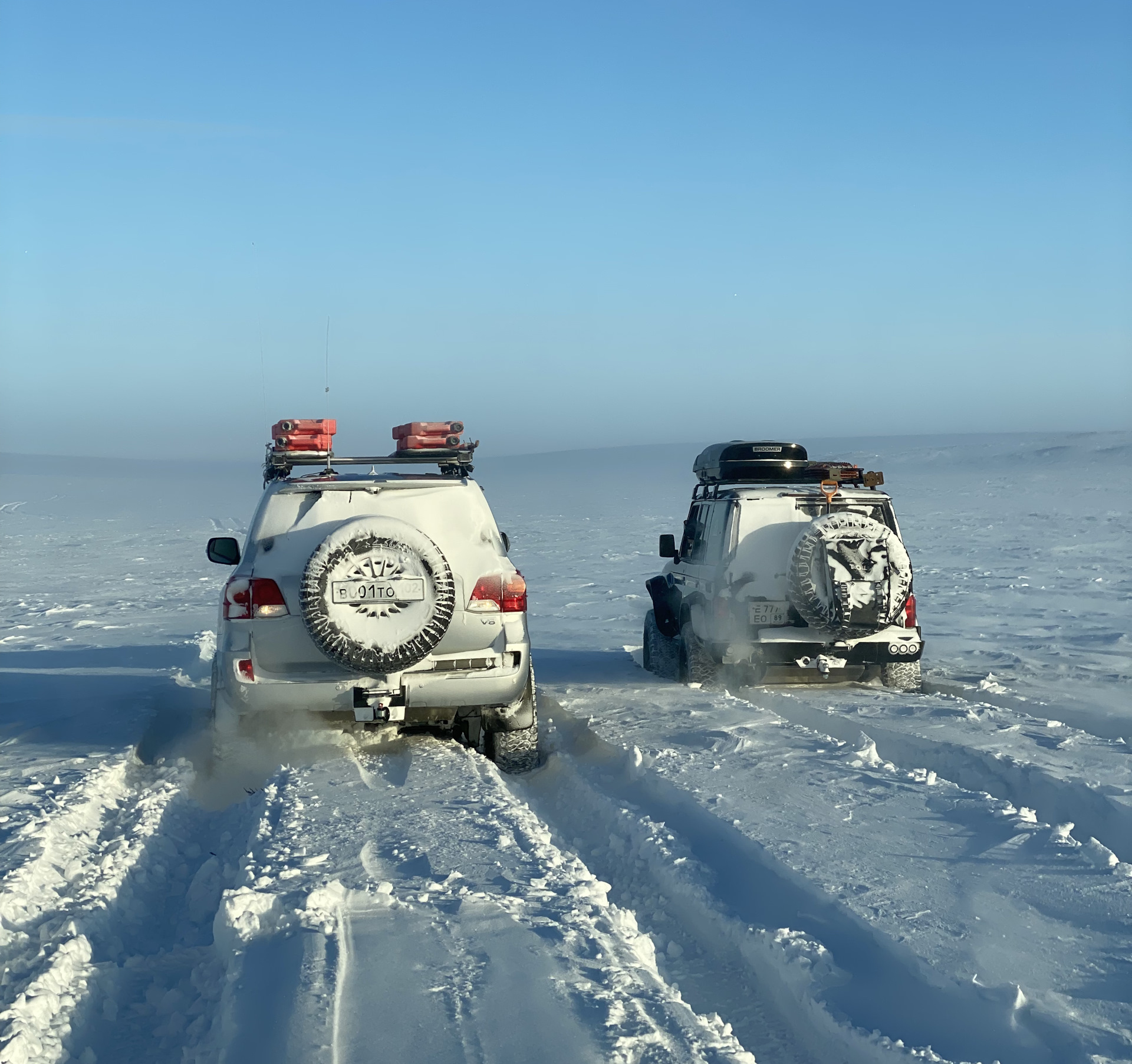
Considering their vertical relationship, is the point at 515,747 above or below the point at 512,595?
below

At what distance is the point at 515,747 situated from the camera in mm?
7305

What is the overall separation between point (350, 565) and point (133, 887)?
2.26 meters

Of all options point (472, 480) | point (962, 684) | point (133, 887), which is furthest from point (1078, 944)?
point (962, 684)

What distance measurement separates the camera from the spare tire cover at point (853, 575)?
9188mm

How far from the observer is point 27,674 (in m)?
11.5

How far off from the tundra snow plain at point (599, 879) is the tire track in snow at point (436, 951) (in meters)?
0.01

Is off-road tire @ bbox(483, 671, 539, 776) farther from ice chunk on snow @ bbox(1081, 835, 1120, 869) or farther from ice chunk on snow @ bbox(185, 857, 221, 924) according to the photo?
ice chunk on snow @ bbox(1081, 835, 1120, 869)

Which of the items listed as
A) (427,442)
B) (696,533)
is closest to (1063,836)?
(427,442)

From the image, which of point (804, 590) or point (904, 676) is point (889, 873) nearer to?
point (804, 590)

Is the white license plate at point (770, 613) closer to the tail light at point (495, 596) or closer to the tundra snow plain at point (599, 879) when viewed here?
the tundra snow plain at point (599, 879)

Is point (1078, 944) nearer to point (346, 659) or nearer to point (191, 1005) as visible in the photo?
point (191, 1005)

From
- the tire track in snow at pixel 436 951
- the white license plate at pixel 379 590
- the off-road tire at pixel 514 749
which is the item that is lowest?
the off-road tire at pixel 514 749

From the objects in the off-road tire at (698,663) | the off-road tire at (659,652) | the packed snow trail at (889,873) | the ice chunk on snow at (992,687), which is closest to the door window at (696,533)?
the off-road tire at (659,652)

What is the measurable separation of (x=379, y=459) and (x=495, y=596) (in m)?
2.14
